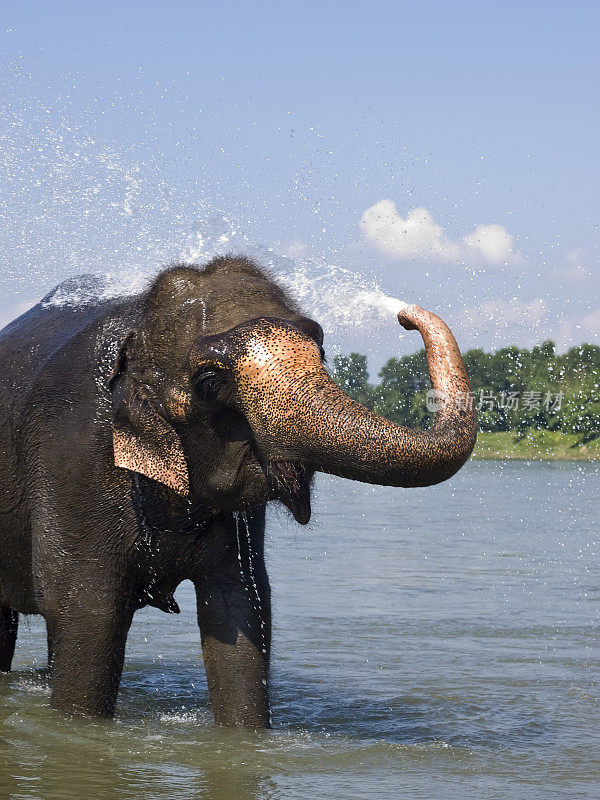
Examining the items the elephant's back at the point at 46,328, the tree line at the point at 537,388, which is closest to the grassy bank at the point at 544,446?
the tree line at the point at 537,388

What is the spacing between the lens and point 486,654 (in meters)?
9.37

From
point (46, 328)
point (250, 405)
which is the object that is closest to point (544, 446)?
point (46, 328)

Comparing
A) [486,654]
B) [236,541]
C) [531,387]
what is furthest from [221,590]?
[531,387]

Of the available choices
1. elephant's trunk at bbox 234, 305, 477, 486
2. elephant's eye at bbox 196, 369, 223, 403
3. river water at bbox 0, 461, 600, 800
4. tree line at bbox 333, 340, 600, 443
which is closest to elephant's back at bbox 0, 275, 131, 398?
elephant's eye at bbox 196, 369, 223, 403

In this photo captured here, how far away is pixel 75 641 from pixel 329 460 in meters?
1.93

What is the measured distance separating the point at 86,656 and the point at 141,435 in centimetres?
119

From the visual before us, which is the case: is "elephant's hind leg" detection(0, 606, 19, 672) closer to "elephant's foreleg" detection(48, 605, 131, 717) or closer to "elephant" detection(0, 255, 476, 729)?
"elephant" detection(0, 255, 476, 729)

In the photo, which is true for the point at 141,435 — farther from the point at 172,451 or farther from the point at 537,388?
the point at 537,388

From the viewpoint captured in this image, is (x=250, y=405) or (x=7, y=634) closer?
(x=250, y=405)

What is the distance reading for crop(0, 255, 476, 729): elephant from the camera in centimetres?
500

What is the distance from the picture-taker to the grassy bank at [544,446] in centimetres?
6950

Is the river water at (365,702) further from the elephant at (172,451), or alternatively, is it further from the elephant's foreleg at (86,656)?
the elephant at (172,451)

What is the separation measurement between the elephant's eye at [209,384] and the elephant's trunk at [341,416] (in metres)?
0.13

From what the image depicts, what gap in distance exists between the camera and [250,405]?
5121 mm
